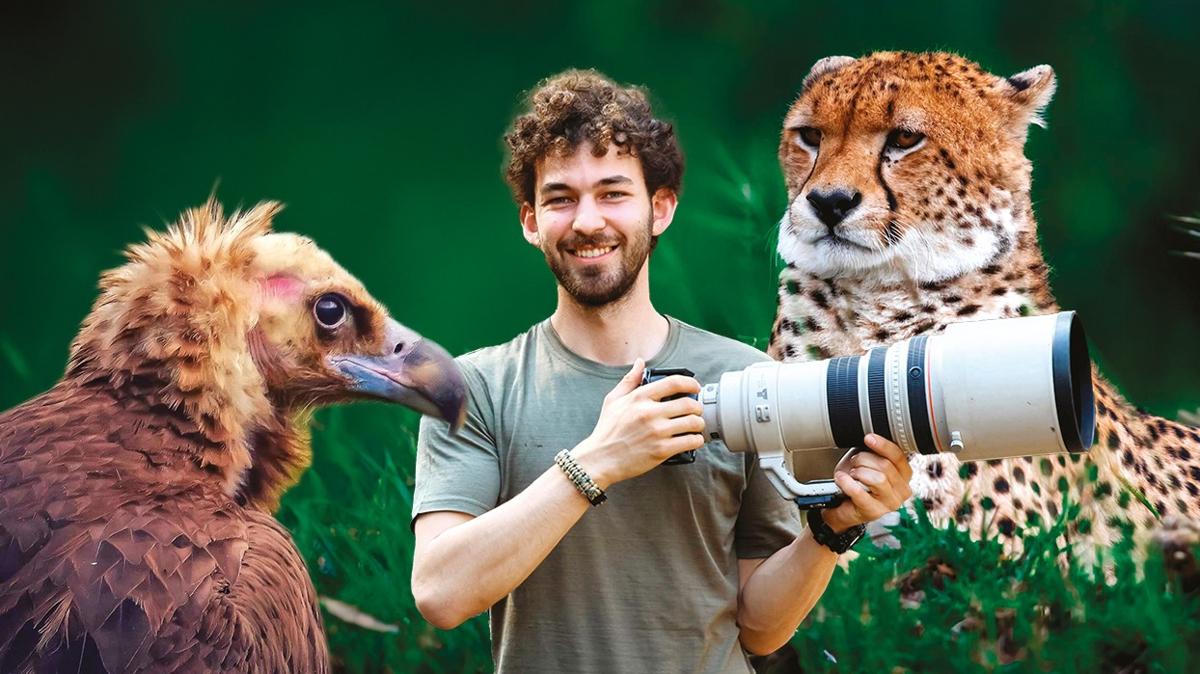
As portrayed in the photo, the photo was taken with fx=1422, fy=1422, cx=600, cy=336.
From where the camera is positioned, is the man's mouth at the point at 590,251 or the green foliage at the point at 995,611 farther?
the green foliage at the point at 995,611

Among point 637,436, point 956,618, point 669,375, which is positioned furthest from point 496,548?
point 956,618

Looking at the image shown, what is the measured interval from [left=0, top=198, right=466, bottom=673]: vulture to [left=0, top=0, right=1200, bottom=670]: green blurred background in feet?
3.06

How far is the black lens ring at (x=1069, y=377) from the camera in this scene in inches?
84.0

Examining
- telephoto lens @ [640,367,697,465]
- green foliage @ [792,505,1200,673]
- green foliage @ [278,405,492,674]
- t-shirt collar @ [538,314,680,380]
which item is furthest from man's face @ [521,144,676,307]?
green foliage @ [278,405,492,674]

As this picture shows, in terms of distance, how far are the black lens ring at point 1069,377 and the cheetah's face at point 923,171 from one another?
0.99 meters

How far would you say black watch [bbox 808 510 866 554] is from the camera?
2303 millimetres

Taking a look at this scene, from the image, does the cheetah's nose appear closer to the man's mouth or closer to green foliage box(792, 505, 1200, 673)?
green foliage box(792, 505, 1200, 673)

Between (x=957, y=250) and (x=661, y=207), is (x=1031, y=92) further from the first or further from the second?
(x=661, y=207)

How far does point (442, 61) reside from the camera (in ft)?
11.9

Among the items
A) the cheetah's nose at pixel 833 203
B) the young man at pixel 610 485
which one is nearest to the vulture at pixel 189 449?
the young man at pixel 610 485

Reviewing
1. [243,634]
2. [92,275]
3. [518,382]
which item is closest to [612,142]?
[518,382]

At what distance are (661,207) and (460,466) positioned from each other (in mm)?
621

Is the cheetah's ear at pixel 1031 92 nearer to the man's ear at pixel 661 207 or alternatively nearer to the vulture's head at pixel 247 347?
the man's ear at pixel 661 207

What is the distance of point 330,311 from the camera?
8.39ft
